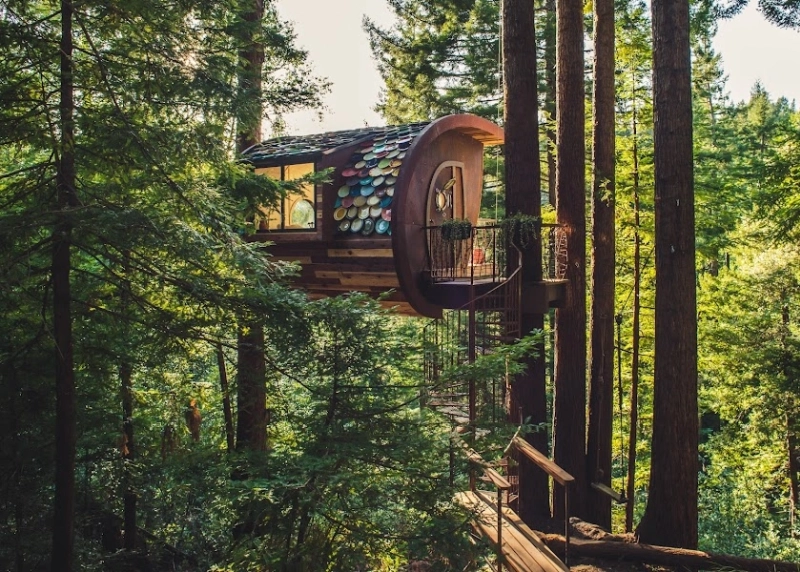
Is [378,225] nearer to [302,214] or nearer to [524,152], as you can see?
[302,214]

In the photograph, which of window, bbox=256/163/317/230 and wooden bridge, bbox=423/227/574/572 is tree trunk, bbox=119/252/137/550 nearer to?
wooden bridge, bbox=423/227/574/572

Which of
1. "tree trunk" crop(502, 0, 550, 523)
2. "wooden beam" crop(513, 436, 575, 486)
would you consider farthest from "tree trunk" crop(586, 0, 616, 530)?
"wooden beam" crop(513, 436, 575, 486)

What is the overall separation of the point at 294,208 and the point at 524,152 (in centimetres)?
362

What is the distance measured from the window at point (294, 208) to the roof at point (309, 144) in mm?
172

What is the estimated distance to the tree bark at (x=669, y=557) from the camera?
5.75 meters

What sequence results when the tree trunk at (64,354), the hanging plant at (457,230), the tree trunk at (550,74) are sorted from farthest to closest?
the tree trunk at (550,74) < the hanging plant at (457,230) < the tree trunk at (64,354)

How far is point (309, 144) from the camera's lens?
9781 millimetres

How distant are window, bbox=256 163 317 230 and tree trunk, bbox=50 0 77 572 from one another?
212 inches

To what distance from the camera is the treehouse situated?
8727mm

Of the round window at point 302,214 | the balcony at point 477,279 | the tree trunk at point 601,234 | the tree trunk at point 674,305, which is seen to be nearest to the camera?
the tree trunk at point 674,305

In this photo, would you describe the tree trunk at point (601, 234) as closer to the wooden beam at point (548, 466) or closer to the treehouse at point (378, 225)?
the treehouse at point (378, 225)

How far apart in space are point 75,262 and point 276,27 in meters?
3.32

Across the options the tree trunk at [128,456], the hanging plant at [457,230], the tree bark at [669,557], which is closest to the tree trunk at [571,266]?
the hanging plant at [457,230]

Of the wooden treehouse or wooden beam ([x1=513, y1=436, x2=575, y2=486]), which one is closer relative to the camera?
wooden beam ([x1=513, y1=436, x2=575, y2=486])
